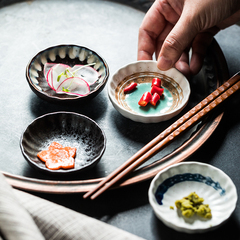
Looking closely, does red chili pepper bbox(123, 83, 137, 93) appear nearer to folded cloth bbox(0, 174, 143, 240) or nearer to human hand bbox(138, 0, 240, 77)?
human hand bbox(138, 0, 240, 77)

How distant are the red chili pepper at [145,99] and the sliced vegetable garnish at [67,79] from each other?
13.1 inches

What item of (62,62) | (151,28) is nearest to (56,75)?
(62,62)

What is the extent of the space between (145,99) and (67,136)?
0.51m

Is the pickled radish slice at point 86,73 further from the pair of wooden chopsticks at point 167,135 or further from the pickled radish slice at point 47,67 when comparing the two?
the pair of wooden chopsticks at point 167,135

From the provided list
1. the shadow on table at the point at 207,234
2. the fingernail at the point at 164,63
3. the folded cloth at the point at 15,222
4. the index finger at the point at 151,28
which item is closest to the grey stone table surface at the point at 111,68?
the shadow on table at the point at 207,234

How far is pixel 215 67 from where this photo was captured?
2.00 meters

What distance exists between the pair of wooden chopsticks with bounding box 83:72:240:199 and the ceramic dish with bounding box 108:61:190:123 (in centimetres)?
13

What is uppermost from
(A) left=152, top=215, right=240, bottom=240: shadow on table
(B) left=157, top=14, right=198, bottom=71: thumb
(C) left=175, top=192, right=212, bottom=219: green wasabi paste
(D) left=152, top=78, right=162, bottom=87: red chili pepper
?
(B) left=157, top=14, right=198, bottom=71: thumb

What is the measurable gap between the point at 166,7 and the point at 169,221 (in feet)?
5.26

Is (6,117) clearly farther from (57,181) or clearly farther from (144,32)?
(144,32)

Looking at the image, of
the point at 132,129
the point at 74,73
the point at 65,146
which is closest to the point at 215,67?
the point at 132,129

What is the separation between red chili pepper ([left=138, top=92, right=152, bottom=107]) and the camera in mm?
1781

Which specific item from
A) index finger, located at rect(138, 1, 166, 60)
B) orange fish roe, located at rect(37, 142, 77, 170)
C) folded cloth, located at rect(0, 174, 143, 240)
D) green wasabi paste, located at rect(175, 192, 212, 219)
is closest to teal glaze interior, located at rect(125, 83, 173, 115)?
index finger, located at rect(138, 1, 166, 60)

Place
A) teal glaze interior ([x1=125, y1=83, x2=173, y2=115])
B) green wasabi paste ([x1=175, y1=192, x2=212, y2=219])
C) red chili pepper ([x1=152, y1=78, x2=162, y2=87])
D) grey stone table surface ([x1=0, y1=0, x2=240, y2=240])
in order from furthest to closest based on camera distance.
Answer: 1. red chili pepper ([x1=152, y1=78, x2=162, y2=87])
2. teal glaze interior ([x1=125, y1=83, x2=173, y2=115])
3. grey stone table surface ([x1=0, y1=0, x2=240, y2=240])
4. green wasabi paste ([x1=175, y1=192, x2=212, y2=219])
